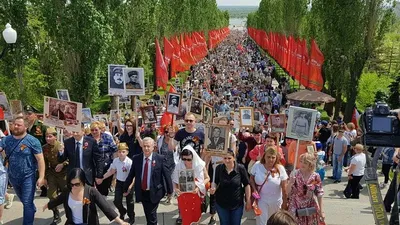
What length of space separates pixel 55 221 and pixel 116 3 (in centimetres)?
1211

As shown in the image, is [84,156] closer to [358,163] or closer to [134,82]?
[134,82]

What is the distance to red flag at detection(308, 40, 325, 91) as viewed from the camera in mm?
19719

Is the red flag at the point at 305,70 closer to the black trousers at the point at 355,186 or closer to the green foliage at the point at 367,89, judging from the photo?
the green foliage at the point at 367,89

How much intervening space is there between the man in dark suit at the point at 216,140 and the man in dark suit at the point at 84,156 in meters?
1.70

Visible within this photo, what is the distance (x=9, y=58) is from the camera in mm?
17531

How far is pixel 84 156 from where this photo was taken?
6.43 meters

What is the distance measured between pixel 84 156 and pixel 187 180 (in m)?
1.70

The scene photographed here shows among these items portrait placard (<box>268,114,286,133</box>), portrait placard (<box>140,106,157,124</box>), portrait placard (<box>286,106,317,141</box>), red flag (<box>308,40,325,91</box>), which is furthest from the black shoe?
red flag (<box>308,40,325,91</box>)

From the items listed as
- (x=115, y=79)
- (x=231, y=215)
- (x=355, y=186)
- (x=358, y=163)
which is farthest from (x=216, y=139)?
(x=355, y=186)

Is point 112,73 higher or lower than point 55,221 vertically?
higher

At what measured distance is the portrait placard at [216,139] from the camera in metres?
6.00

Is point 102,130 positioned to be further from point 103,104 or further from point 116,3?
point 103,104

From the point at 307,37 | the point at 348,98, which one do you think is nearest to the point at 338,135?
the point at 348,98

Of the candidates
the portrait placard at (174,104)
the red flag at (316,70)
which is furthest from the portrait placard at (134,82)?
the red flag at (316,70)
